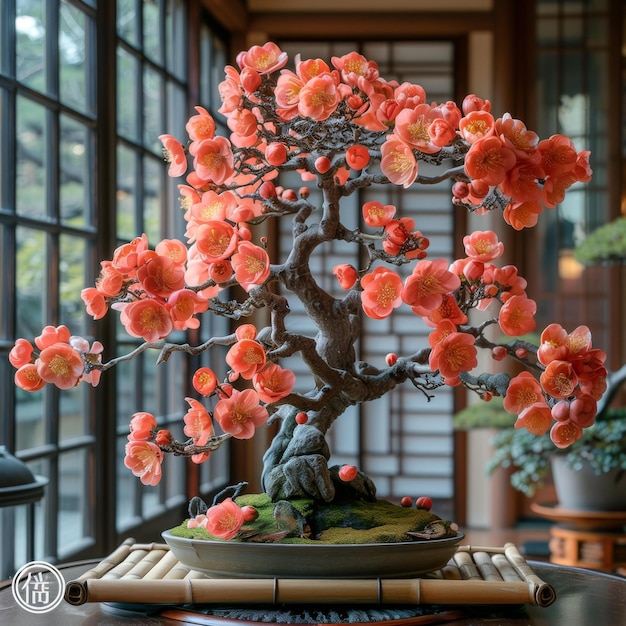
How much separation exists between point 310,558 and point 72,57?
7.68 feet

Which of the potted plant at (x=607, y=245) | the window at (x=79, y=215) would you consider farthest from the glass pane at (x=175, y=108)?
the potted plant at (x=607, y=245)

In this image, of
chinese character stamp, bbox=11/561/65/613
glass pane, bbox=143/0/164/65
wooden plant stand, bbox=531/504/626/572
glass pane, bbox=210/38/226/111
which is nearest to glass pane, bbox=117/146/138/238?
glass pane, bbox=143/0/164/65

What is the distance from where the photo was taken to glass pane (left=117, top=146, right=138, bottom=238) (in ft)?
11.4

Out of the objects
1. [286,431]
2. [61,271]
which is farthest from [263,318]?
[286,431]

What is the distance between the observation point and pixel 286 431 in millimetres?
1277

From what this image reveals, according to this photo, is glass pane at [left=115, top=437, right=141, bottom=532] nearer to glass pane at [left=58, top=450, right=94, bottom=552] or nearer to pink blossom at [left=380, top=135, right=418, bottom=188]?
glass pane at [left=58, top=450, right=94, bottom=552]

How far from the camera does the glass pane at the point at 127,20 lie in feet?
11.3

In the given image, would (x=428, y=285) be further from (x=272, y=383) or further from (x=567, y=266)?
(x=567, y=266)

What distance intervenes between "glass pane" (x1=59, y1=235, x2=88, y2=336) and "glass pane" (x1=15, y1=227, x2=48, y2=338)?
0.42 ft

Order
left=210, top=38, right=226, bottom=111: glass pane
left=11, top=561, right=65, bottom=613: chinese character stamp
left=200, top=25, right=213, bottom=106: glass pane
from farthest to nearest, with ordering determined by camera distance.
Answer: left=210, top=38, right=226, bottom=111: glass pane → left=200, top=25, right=213, bottom=106: glass pane → left=11, top=561, right=65, bottom=613: chinese character stamp

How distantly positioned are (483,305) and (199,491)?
333cm

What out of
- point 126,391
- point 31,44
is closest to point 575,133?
point 126,391

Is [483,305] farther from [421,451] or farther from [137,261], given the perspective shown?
[421,451]

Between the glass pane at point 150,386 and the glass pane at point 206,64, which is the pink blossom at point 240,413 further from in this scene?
the glass pane at point 206,64
